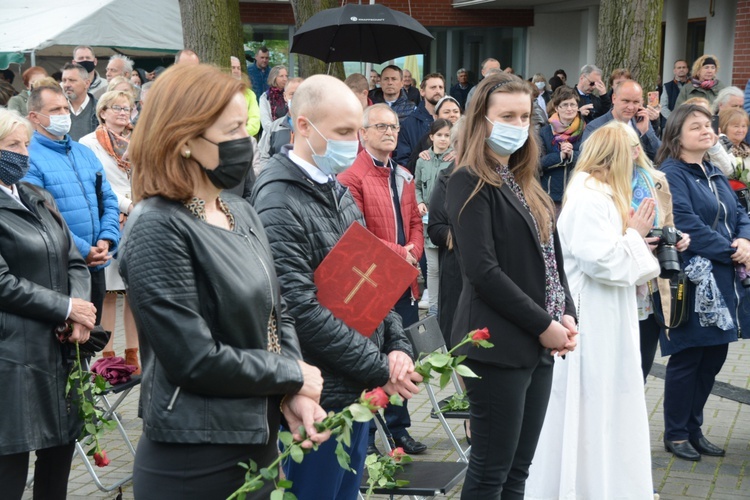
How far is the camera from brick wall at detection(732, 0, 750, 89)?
16.1m

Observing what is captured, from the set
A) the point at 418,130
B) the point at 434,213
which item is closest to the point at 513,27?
the point at 418,130

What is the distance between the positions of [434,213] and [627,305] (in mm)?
1988

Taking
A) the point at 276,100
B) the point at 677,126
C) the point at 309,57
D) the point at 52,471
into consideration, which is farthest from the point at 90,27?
the point at 52,471

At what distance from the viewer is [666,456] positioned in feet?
19.2

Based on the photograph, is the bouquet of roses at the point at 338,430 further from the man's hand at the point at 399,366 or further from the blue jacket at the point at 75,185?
the blue jacket at the point at 75,185

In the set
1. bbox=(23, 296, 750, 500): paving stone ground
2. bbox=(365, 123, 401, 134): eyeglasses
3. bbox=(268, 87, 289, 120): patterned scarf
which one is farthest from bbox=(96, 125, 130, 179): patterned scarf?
bbox=(268, 87, 289, 120): patterned scarf

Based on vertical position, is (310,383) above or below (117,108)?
below

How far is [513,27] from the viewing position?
25234 mm

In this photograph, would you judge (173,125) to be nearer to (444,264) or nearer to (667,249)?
(667,249)

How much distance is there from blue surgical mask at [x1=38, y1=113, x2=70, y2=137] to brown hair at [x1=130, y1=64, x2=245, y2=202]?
3.91 meters

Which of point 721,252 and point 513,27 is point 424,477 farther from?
point 513,27

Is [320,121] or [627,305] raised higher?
[320,121]

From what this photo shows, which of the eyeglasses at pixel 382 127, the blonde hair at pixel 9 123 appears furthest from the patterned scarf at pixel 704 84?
the blonde hair at pixel 9 123

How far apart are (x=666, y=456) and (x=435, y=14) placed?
20.4 meters
